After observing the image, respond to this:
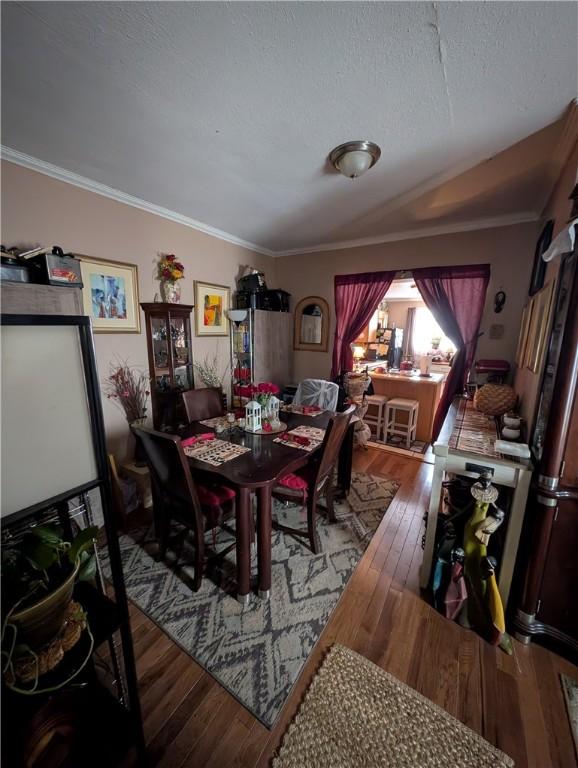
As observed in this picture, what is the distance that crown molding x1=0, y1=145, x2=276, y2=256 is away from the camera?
1759 mm

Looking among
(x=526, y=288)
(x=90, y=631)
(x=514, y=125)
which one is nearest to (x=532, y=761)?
(x=90, y=631)

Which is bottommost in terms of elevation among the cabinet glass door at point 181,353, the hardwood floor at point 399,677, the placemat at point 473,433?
the hardwood floor at point 399,677

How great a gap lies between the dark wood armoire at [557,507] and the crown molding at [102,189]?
2.89 meters

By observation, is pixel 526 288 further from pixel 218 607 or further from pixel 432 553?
pixel 218 607

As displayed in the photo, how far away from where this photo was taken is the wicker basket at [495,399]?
2.20 m

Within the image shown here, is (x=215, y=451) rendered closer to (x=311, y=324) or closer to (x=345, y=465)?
(x=345, y=465)

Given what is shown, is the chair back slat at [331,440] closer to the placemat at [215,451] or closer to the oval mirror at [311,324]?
the placemat at [215,451]

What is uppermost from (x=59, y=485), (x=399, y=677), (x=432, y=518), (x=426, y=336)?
(x=426, y=336)

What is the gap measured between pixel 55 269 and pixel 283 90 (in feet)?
5.14

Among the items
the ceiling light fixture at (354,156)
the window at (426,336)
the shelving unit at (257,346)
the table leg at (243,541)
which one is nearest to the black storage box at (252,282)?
the shelving unit at (257,346)

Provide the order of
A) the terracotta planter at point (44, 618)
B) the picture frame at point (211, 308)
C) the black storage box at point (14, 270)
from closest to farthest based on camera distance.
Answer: the terracotta planter at point (44, 618) < the black storage box at point (14, 270) < the picture frame at point (211, 308)

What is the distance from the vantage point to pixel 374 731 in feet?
3.63

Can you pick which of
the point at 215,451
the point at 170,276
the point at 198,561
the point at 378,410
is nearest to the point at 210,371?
the point at 170,276

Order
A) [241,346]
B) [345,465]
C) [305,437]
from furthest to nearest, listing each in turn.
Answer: [241,346] < [345,465] < [305,437]
